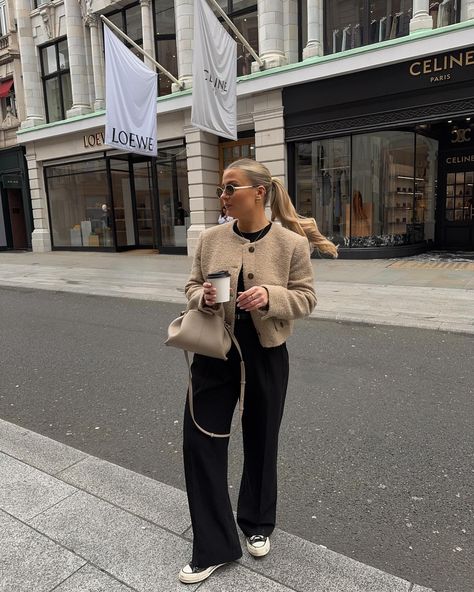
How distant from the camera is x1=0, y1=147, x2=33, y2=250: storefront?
22.5 meters

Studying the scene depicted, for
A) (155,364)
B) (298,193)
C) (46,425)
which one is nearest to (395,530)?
(46,425)

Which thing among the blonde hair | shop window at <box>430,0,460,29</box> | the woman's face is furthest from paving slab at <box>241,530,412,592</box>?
shop window at <box>430,0,460,29</box>

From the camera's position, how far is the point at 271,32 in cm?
1438

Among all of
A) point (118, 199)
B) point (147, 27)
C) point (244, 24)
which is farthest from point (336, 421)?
point (118, 199)

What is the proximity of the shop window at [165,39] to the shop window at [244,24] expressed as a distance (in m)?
2.39

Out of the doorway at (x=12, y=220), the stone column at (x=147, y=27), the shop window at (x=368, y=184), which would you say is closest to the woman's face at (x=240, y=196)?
the shop window at (x=368, y=184)

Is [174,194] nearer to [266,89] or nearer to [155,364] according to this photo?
[266,89]

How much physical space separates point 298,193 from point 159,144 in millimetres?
5753

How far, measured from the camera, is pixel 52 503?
2.89 metres

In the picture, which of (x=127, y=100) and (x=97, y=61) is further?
(x=97, y=61)

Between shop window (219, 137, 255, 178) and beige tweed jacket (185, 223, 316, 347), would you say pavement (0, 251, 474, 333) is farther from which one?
beige tweed jacket (185, 223, 316, 347)

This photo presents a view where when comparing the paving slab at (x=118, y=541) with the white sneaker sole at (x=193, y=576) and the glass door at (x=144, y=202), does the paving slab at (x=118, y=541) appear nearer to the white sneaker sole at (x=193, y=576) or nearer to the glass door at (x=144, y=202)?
the white sneaker sole at (x=193, y=576)

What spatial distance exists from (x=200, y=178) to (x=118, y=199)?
17.0 ft

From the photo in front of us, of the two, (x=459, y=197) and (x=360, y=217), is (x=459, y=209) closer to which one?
(x=459, y=197)
